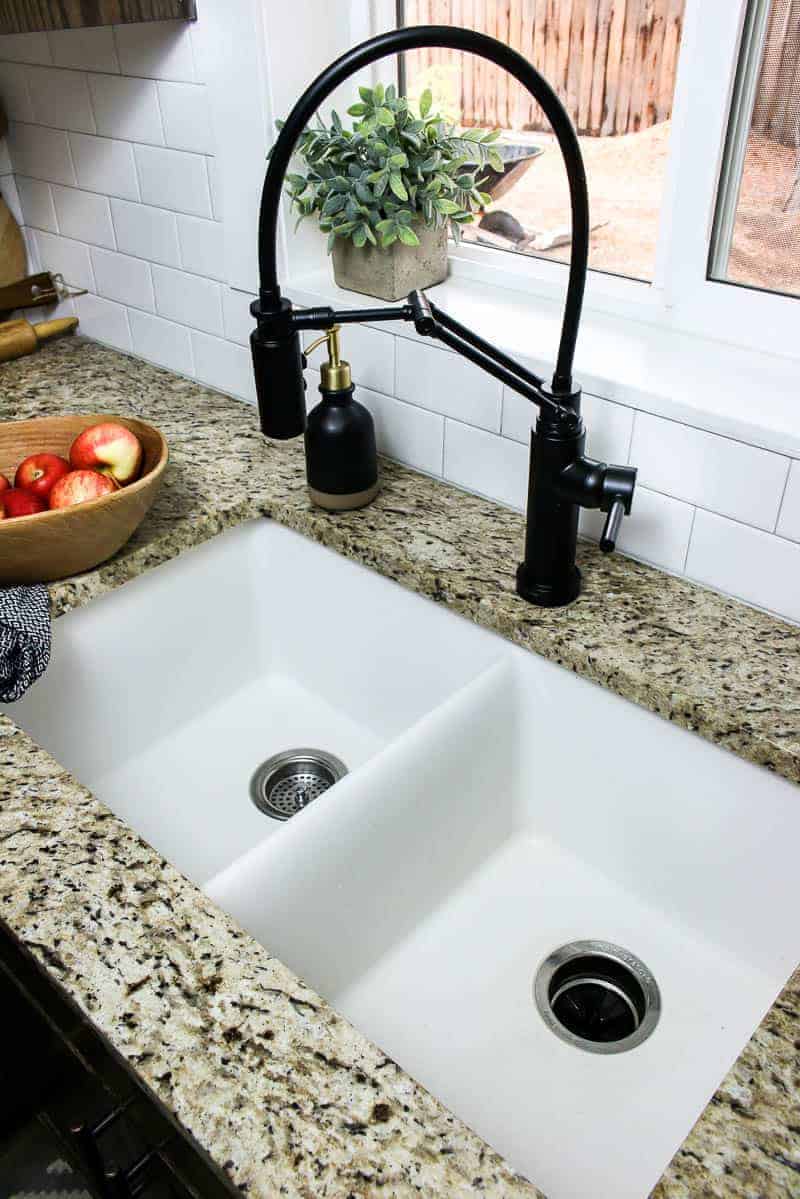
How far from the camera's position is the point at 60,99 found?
1577 mm

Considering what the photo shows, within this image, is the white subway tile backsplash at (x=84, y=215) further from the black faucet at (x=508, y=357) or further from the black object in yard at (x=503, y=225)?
the black faucet at (x=508, y=357)

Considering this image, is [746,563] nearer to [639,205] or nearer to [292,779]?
[639,205]

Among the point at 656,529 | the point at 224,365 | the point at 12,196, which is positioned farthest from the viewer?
the point at 12,196

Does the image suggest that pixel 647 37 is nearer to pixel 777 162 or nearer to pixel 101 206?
pixel 777 162

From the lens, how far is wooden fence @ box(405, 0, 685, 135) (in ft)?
3.51

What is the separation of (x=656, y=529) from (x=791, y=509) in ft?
0.53

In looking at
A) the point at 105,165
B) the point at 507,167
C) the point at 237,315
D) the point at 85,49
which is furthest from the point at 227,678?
the point at 85,49

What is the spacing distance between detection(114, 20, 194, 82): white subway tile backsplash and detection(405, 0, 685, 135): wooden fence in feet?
1.00

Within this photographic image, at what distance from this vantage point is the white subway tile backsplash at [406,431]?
1.28 m

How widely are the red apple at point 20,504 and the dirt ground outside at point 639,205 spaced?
0.68 metres

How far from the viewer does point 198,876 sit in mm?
1067

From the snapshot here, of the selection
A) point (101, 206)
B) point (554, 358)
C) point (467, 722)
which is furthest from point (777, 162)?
point (101, 206)

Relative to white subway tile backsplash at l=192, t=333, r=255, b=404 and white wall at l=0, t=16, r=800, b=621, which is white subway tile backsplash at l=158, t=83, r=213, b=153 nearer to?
white wall at l=0, t=16, r=800, b=621

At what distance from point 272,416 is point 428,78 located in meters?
0.59
